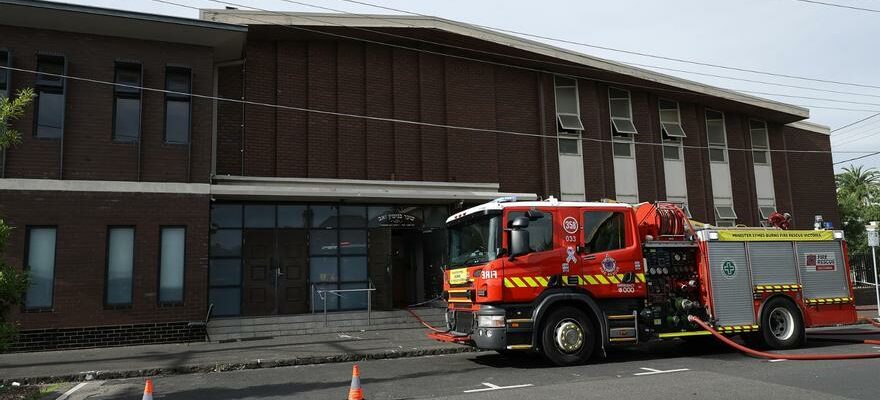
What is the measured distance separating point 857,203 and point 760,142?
19012 millimetres

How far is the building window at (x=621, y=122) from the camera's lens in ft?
71.1

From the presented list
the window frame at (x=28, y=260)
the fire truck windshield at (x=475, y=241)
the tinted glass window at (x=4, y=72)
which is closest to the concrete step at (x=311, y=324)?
the window frame at (x=28, y=260)

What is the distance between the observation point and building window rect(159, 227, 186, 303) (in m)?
14.3

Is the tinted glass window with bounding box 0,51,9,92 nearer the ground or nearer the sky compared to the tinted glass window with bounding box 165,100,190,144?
nearer the sky

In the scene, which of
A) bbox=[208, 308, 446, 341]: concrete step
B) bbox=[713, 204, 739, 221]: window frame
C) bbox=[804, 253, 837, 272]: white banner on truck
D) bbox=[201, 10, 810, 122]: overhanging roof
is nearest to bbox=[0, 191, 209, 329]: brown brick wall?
bbox=[208, 308, 446, 341]: concrete step

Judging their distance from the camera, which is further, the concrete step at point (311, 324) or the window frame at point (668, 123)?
the window frame at point (668, 123)

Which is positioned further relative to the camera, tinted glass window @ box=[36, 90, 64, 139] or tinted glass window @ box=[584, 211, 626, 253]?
tinted glass window @ box=[36, 90, 64, 139]

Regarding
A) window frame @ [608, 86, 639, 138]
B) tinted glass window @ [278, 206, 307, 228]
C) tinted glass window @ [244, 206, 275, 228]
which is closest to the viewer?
tinted glass window @ [244, 206, 275, 228]

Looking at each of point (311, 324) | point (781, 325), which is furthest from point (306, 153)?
point (781, 325)

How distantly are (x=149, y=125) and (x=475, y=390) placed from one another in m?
11.0

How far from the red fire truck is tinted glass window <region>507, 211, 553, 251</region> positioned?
2 cm

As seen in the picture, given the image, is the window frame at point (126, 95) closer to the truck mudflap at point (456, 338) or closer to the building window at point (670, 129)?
the truck mudflap at point (456, 338)

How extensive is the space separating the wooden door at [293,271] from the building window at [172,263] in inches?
111

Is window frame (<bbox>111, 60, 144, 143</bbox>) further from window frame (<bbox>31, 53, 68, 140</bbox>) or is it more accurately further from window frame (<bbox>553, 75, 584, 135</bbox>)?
window frame (<bbox>553, 75, 584, 135</bbox>)
